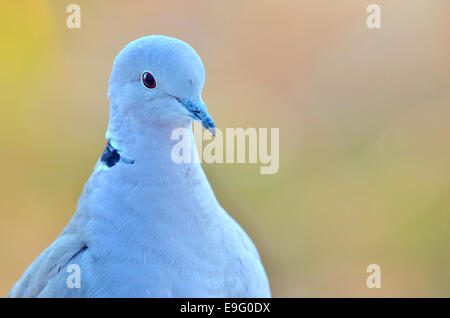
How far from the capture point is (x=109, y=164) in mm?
1434

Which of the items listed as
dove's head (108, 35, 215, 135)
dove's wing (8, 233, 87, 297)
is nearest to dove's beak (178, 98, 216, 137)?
dove's head (108, 35, 215, 135)

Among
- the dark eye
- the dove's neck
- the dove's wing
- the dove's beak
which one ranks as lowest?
the dove's wing

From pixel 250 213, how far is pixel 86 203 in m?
1.21

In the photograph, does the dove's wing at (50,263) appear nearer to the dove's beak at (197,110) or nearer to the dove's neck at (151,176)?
the dove's neck at (151,176)

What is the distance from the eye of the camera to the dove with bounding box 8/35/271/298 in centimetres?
135

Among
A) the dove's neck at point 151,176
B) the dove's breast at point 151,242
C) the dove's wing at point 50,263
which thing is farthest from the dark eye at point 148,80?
the dove's wing at point 50,263

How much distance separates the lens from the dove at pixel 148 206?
4.42ft

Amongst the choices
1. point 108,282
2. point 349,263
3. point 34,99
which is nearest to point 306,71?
point 349,263

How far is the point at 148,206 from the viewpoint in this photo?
1.39 metres

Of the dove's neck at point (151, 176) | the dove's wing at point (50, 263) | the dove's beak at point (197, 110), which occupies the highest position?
the dove's beak at point (197, 110)

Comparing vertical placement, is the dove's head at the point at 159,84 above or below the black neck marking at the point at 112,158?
above

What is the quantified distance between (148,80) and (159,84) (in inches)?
1.4
